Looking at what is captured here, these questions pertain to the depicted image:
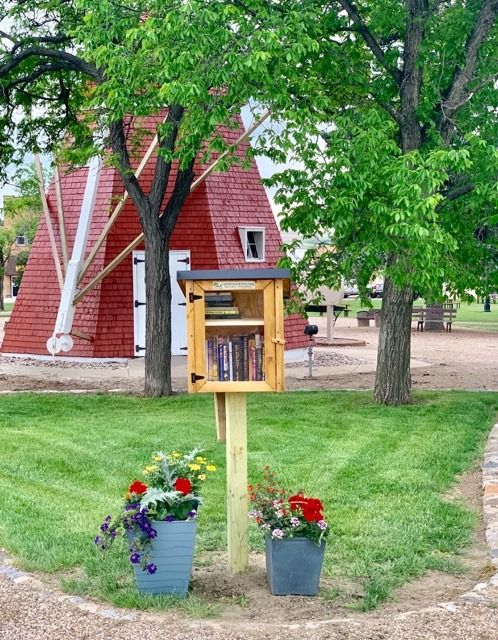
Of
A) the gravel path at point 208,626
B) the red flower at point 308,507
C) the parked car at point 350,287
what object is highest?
the parked car at point 350,287

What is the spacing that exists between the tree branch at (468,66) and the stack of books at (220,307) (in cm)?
749

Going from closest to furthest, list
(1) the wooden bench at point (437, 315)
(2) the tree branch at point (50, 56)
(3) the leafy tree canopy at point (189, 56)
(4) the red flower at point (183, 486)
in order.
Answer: (4) the red flower at point (183, 486) → (3) the leafy tree canopy at point (189, 56) → (2) the tree branch at point (50, 56) → (1) the wooden bench at point (437, 315)

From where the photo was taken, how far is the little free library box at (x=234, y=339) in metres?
6.33

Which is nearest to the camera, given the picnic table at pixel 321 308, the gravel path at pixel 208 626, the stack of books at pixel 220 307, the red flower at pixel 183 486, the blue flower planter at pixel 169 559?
the gravel path at pixel 208 626

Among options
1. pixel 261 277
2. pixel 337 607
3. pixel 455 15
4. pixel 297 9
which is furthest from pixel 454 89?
pixel 337 607

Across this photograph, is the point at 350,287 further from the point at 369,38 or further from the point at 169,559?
the point at 169,559

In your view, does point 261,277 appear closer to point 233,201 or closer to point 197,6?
point 197,6

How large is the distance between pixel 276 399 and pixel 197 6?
623 cm

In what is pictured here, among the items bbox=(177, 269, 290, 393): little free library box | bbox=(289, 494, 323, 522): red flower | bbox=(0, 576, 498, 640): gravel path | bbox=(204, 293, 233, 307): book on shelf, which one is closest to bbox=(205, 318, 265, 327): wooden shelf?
bbox=(177, 269, 290, 393): little free library box

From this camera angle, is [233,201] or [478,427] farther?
[233,201]

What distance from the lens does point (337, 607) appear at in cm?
572

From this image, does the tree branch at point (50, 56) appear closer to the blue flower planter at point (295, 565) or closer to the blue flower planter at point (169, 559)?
the blue flower planter at point (169, 559)

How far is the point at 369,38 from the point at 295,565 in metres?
9.67

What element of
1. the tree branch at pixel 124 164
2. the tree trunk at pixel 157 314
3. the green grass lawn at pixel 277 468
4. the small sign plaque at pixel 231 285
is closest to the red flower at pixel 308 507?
the green grass lawn at pixel 277 468
